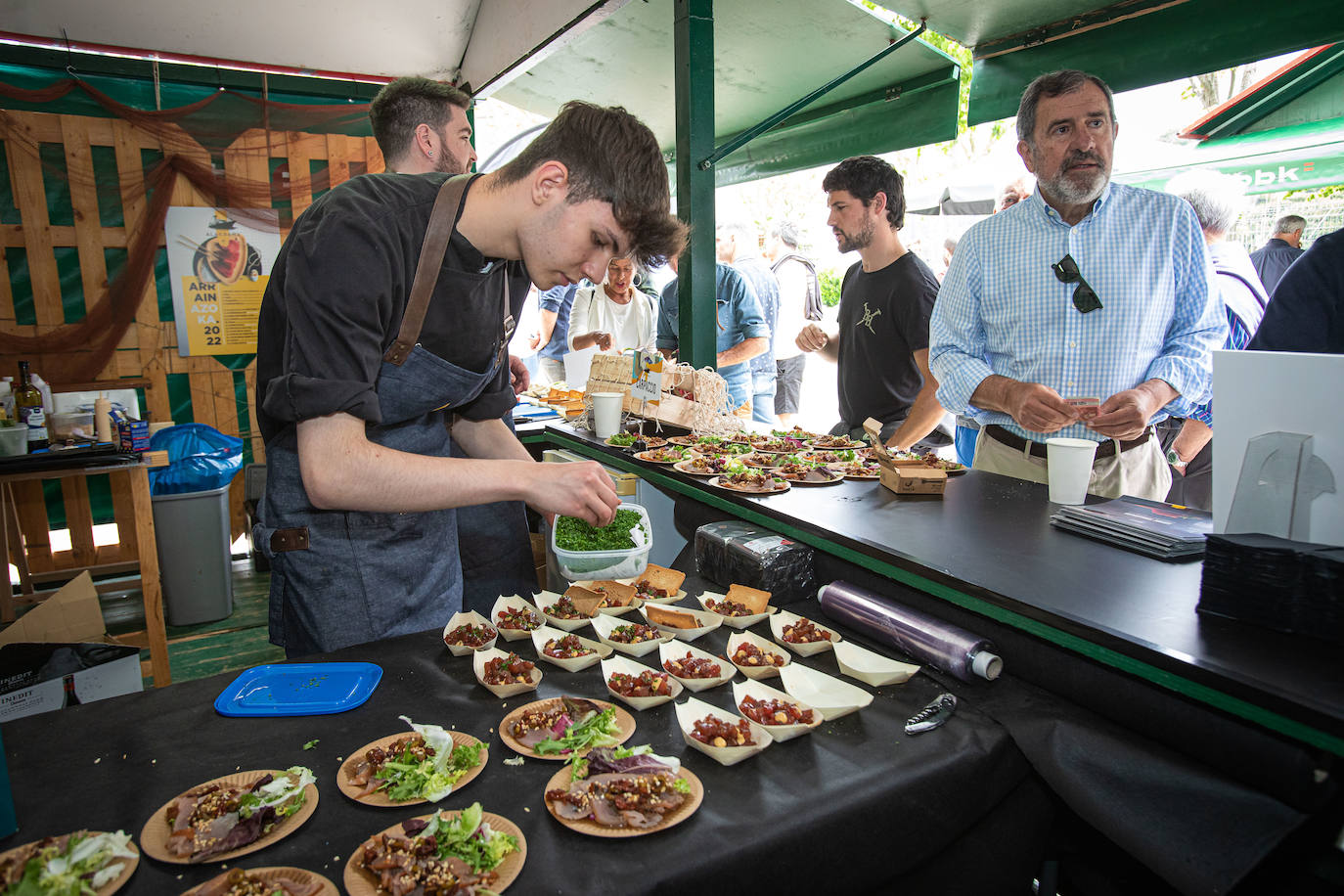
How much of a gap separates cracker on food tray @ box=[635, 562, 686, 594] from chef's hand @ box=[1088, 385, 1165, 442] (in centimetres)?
131

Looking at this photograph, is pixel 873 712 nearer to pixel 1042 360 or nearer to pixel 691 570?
pixel 691 570

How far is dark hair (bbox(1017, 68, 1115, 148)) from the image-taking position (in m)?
2.50

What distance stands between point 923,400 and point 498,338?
2.11 m

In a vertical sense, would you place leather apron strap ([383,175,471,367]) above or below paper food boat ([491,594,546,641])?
above

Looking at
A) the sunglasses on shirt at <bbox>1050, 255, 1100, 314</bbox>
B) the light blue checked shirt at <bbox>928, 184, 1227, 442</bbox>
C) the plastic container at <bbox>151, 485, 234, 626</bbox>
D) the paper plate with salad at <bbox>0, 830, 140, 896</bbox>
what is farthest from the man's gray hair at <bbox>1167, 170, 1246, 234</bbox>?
the plastic container at <bbox>151, 485, 234, 626</bbox>

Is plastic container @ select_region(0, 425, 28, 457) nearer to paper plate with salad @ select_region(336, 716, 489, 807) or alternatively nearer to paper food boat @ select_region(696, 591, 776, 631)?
paper plate with salad @ select_region(336, 716, 489, 807)

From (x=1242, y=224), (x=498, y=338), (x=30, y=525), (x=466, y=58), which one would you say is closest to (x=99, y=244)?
(x=30, y=525)

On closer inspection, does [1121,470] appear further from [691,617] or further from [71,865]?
[71,865]

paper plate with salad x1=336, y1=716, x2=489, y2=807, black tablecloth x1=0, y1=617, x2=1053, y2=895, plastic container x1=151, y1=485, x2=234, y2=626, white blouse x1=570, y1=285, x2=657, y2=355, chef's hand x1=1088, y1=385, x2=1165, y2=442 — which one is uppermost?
white blouse x1=570, y1=285, x2=657, y2=355

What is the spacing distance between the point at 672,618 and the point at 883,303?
2.30 metres

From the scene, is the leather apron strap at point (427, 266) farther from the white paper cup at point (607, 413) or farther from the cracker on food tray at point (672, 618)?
the white paper cup at point (607, 413)

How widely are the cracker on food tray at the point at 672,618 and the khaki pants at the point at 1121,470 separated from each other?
53.5 inches

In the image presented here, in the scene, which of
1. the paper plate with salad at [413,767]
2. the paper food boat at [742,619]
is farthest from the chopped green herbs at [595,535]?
the paper plate with salad at [413,767]

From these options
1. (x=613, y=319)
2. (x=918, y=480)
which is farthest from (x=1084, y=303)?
(x=613, y=319)
